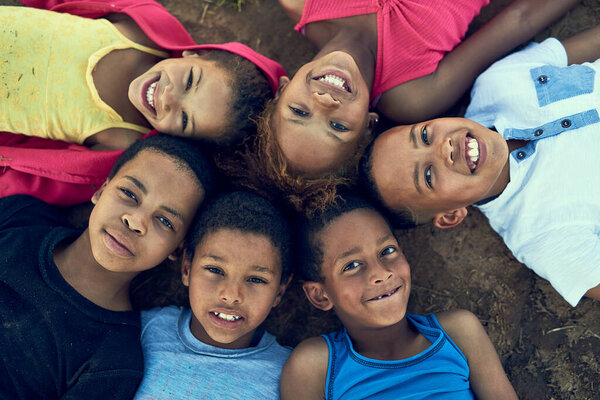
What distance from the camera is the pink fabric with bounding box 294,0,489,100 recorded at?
2.24 metres

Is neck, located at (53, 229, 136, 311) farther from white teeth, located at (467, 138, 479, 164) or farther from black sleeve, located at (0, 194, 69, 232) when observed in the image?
white teeth, located at (467, 138, 479, 164)

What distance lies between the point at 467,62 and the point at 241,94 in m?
1.21

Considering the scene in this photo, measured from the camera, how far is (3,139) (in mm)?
2400

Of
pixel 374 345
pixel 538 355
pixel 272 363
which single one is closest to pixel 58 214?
pixel 272 363

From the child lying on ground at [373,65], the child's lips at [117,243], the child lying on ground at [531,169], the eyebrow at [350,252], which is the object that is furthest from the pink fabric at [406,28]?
the child's lips at [117,243]

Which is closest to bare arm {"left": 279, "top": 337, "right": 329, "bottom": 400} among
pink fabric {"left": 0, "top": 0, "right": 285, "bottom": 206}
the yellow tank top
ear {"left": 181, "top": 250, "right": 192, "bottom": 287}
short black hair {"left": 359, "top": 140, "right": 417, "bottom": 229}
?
ear {"left": 181, "top": 250, "right": 192, "bottom": 287}

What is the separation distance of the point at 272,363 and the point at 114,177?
3.96 feet

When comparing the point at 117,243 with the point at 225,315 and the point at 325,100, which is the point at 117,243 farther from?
the point at 325,100

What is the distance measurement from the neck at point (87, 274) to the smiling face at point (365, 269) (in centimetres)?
105

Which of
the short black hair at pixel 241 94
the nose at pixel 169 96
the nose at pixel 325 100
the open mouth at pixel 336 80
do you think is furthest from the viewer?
the short black hair at pixel 241 94

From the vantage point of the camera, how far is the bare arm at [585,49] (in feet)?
7.63

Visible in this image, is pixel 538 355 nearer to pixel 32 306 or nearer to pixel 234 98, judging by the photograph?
pixel 234 98

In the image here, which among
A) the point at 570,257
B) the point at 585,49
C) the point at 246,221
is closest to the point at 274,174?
the point at 246,221

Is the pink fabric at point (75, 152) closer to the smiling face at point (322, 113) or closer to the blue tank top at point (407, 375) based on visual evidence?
the smiling face at point (322, 113)
